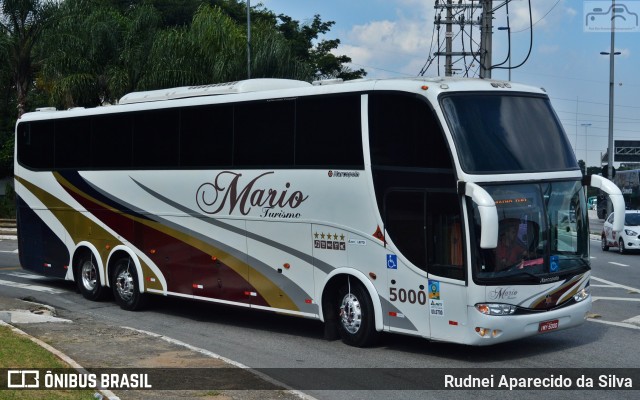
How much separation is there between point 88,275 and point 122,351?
6.76 m

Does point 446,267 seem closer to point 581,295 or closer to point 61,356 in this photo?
point 581,295

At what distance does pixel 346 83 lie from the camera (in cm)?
1393

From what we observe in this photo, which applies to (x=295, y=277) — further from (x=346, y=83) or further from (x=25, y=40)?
(x=25, y=40)

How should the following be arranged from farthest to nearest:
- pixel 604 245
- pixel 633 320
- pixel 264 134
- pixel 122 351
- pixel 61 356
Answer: pixel 604 245, pixel 633 320, pixel 264 134, pixel 122 351, pixel 61 356

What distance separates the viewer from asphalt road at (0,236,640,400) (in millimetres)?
11188

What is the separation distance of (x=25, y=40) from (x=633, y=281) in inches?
1123

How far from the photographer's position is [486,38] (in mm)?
28094

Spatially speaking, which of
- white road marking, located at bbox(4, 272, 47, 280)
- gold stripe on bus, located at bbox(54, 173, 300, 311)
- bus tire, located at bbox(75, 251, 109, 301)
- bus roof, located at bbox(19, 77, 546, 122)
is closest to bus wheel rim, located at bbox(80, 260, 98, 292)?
bus tire, located at bbox(75, 251, 109, 301)

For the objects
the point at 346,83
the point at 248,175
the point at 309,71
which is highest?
the point at 309,71

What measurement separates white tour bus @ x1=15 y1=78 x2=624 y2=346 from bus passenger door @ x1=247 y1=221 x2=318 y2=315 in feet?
0.09

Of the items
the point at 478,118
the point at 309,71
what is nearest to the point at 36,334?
the point at 478,118

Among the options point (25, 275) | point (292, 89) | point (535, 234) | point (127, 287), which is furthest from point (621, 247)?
point (535, 234)

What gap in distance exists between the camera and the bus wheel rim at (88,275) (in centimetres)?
1925

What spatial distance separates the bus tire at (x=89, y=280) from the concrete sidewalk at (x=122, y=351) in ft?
7.11
